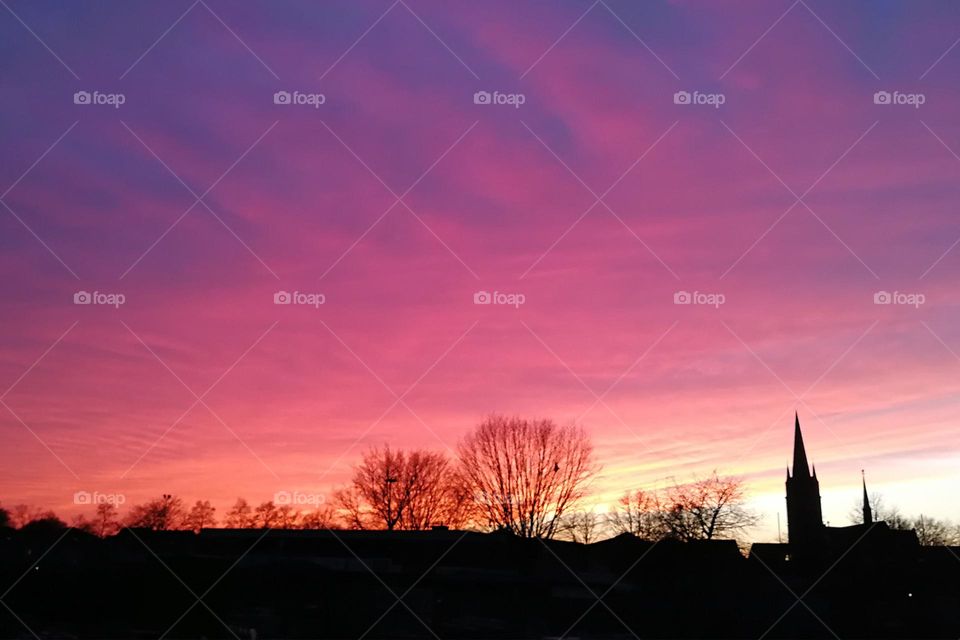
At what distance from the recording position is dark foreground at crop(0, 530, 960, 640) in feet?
138

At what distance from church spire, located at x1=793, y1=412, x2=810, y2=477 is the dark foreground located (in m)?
68.9

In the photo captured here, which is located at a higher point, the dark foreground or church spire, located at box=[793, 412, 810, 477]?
church spire, located at box=[793, 412, 810, 477]

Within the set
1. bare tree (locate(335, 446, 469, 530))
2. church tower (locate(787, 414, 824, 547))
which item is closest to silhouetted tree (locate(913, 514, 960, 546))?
church tower (locate(787, 414, 824, 547))

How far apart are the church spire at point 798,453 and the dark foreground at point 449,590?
68.9m

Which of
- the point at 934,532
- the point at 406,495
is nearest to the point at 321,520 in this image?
the point at 406,495

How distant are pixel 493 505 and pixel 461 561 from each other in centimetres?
1278

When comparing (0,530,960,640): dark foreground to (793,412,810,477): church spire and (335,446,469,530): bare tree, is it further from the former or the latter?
(793,412,810,477): church spire

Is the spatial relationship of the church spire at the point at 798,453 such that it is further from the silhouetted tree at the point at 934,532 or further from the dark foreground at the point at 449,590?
the dark foreground at the point at 449,590

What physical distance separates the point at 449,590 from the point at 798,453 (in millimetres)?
105847

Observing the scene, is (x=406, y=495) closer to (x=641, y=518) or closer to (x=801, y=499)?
(x=641, y=518)

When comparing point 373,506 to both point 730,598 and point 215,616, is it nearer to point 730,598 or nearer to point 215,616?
point 730,598

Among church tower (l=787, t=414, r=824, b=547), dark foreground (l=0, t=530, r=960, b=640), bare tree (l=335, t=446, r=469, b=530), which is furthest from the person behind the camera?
church tower (l=787, t=414, r=824, b=547)

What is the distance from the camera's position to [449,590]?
54.7 meters

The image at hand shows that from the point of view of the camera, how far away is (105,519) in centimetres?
9138
